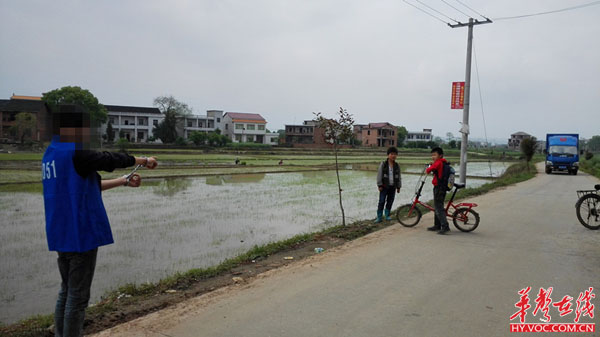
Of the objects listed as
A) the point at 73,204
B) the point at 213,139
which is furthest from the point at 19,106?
the point at 73,204

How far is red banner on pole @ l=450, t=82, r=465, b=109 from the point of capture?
53.4 feet

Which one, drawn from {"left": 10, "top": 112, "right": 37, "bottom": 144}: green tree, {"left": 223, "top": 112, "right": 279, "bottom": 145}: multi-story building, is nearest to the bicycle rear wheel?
{"left": 10, "top": 112, "right": 37, "bottom": 144}: green tree

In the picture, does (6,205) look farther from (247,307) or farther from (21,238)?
(247,307)

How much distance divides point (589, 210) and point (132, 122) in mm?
69471

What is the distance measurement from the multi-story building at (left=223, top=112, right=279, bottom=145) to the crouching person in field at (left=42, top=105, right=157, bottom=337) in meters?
71.4

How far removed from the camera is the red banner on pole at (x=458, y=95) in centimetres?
1628

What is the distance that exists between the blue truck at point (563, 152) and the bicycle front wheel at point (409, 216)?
Result: 83.3ft

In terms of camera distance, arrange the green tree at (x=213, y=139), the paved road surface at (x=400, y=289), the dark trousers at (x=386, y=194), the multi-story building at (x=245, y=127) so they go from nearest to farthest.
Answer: the paved road surface at (x=400, y=289)
the dark trousers at (x=386, y=194)
the green tree at (x=213, y=139)
the multi-story building at (x=245, y=127)

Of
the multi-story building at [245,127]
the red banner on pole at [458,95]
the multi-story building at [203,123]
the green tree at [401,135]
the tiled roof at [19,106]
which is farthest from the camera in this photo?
the green tree at [401,135]

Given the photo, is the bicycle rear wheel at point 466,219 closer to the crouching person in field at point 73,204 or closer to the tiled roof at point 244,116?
the crouching person in field at point 73,204

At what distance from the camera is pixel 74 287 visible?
2910 mm

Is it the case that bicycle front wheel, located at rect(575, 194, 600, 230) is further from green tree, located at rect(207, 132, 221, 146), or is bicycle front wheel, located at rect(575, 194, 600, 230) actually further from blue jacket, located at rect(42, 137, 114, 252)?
green tree, located at rect(207, 132, 221, 146)

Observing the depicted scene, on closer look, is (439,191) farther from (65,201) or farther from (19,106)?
(19,106)

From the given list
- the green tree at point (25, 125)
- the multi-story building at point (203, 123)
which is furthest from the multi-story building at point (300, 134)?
the green tree at point (25, 125)
